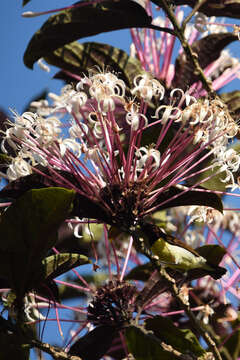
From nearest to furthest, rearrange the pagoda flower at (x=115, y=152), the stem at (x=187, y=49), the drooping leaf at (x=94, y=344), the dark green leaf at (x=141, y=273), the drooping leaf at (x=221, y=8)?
the pagoda flower at (x=115, y=152), the drooping leaf at (x=94, y=344), the stem at (x=187, y=49), the drooping leaf at (x=221, y=8), the dark green leaf at (x=141, y=273)

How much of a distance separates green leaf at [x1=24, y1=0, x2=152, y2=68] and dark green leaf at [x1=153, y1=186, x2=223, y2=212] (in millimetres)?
557

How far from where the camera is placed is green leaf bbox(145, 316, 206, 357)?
3.50ft

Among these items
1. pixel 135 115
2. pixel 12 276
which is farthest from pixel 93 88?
pixel 12 276

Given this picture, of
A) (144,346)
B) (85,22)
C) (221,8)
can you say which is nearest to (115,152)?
(144,346)

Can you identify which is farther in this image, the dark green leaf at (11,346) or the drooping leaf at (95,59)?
the drooping leaf at (95,59)

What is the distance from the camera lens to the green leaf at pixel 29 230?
3.23ft

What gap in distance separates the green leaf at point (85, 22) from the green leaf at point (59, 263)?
0.62 m

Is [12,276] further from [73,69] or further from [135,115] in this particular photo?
[73,69]

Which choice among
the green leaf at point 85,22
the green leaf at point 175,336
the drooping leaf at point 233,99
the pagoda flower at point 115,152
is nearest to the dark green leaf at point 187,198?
the pagoda flower at point 115,152

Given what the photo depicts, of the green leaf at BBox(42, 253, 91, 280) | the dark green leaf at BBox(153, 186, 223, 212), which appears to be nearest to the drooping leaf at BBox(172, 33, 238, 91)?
the dark green leaf at BBox(153, 186, 223, 212)

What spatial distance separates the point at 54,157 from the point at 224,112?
349mm

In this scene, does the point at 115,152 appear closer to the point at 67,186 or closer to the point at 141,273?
the point at 67,186

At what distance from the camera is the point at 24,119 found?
114cm

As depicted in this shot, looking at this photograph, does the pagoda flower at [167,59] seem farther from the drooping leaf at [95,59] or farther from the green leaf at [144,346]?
the green leaf at [144,346]
